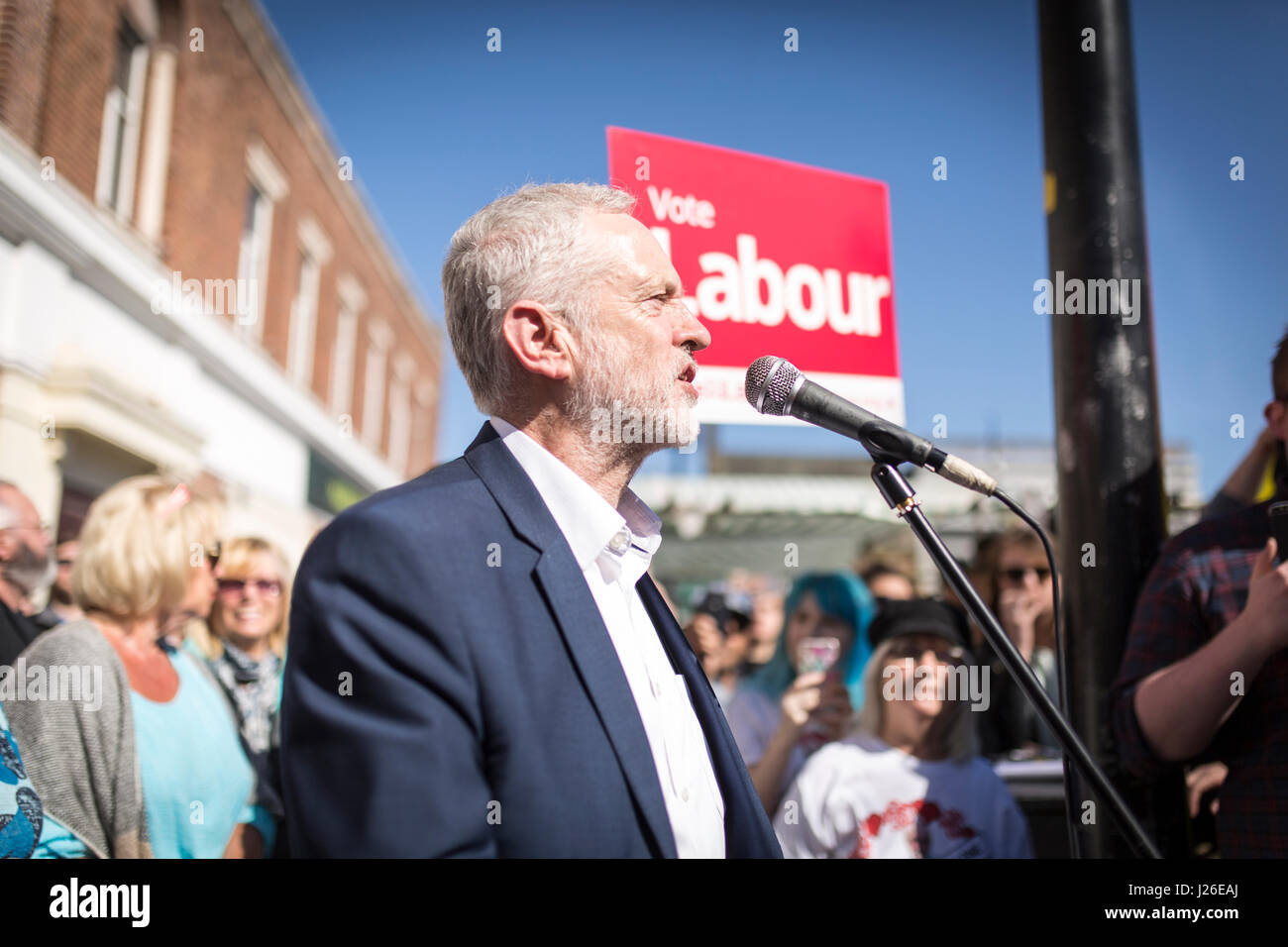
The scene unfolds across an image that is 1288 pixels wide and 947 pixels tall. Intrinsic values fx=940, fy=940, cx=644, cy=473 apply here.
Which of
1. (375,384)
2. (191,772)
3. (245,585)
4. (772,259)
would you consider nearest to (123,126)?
(245,585)

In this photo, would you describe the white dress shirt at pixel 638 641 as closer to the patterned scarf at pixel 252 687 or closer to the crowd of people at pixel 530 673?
the crowd of people at pixel 530 673

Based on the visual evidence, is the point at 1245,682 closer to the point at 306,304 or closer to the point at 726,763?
the point at 726,763

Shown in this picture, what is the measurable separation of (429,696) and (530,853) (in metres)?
0.22

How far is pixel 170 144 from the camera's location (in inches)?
326

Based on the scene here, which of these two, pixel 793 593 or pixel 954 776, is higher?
pixel 793 593

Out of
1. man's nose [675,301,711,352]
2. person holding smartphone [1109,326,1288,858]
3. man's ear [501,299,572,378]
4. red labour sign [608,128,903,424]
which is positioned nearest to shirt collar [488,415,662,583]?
man's ear [501,299,572,378]

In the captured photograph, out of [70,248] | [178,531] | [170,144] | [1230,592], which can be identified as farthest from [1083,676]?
[170,144]

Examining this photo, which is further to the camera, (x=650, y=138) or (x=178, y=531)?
(x=178, y=531)

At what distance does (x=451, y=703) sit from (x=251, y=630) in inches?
86.3

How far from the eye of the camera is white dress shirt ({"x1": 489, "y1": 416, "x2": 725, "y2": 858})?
4.26ft

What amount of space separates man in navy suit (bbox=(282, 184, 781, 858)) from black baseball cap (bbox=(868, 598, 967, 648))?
56.0 inches

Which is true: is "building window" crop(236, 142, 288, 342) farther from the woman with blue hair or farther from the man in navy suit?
the man in navy suit
